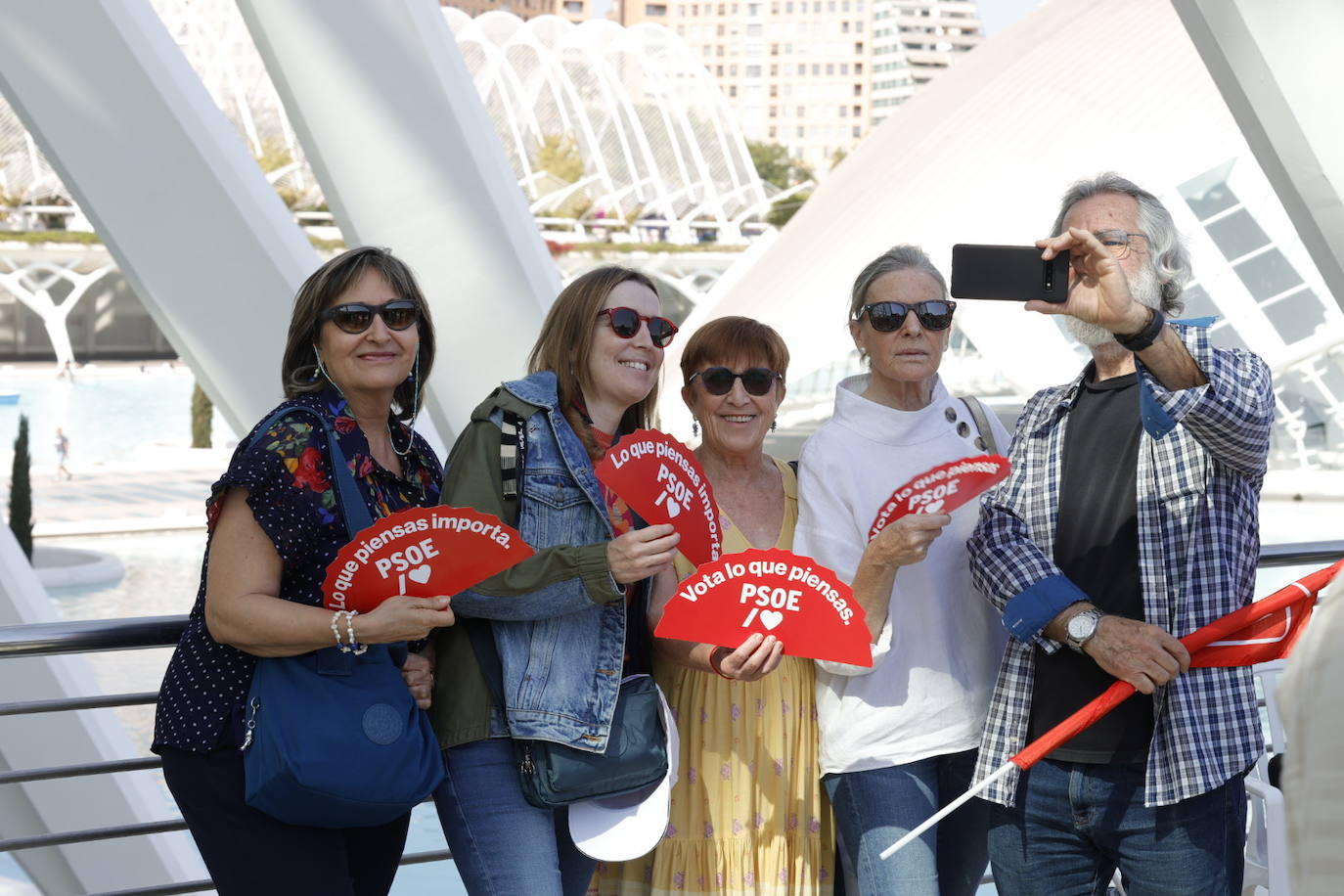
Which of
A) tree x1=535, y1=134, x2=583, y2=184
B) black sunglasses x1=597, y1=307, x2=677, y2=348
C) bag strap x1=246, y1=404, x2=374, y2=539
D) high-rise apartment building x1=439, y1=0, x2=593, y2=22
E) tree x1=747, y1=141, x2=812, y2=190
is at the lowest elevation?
tree x1=747, y1=141, x2=812, y2=190

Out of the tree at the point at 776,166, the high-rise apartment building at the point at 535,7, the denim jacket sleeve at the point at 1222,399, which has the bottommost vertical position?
the tree at the point at 776,166

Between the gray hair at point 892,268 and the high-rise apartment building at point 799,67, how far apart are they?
5873 inches

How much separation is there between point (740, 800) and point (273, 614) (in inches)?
41.0

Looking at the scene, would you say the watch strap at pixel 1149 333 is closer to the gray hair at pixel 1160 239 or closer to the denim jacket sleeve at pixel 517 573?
the gray hair at pixel 1160 239

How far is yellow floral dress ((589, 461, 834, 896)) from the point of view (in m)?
2.76

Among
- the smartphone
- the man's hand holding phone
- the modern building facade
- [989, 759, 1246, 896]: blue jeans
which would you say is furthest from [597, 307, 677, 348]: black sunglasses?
the modern building facade

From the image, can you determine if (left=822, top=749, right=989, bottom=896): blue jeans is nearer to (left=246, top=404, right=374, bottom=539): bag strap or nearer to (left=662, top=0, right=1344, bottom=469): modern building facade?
(left=246, top=404, right=374, bottom=539): bag strap

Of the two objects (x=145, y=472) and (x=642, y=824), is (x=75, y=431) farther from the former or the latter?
(x=642, y=824)

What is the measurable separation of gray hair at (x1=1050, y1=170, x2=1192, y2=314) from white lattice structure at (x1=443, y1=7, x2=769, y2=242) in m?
72.2

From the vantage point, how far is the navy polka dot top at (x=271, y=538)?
7.37ft

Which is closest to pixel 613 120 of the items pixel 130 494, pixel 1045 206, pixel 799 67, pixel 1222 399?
pixel 130 494

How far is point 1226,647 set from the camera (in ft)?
7.90

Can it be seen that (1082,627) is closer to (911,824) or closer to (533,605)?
(911,824)

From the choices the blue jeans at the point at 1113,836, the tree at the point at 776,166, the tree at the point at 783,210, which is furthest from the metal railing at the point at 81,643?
the tree at the point at 776,166
